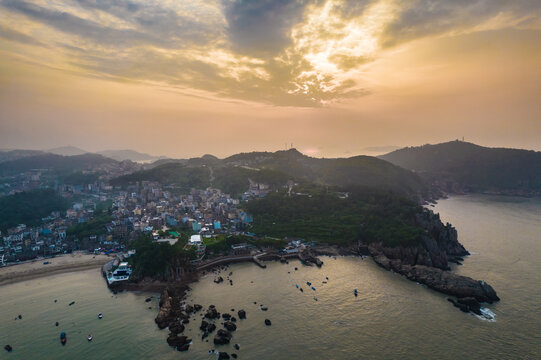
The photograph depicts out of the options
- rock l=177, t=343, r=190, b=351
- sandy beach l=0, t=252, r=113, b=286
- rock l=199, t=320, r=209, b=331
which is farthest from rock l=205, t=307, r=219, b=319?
sandy beach l=0, t=252, r=113, b=286

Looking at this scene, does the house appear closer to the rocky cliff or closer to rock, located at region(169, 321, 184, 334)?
rock, located at region(169, 321, 184, 334)

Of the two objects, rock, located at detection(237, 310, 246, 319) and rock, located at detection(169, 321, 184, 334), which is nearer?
rock, located at detection(169, 321, 184, 334)

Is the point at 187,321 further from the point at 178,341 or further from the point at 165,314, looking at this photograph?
the point at 178,341

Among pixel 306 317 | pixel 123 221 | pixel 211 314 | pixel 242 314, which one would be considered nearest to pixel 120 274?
pixel 211 314

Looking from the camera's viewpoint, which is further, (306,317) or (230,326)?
(306,317)

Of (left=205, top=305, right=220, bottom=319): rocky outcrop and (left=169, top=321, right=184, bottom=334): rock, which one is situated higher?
(left=205, top=305, right=220, bottom=319): rocky outcrop

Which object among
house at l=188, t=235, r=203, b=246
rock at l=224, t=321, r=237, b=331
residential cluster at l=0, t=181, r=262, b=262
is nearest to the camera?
rock at l=224, t=321, r=237, b=331

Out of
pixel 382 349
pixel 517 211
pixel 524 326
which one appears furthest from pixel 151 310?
pixel 517 211

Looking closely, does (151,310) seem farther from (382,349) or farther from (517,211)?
(517,211)

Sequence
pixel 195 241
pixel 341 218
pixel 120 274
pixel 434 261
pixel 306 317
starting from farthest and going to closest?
pixel 341 218, pixel 195 241, pixel 434 261, pixel 120 274, pixel 306 317
